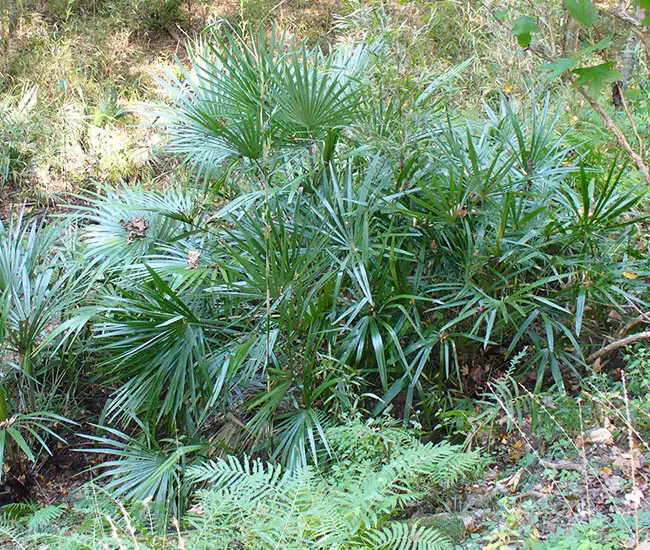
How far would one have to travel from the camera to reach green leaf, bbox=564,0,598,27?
182 cm

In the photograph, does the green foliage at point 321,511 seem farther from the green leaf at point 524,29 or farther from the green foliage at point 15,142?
the green foliage at point 15,142

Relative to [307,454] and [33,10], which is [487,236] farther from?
[33,10]

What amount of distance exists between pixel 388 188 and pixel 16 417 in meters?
2.21

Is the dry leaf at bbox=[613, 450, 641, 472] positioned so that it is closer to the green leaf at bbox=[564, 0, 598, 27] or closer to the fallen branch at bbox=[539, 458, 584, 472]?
the fallen branch at bbox=[539, 458, 584, 472]

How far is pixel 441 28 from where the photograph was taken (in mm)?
6816

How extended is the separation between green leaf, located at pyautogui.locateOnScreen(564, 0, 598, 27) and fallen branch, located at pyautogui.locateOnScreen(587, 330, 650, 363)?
5.66ft

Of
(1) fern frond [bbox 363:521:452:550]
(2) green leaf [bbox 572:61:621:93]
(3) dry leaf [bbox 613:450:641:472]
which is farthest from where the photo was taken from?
(3) dry leaf [bbox 613:450:641:472]

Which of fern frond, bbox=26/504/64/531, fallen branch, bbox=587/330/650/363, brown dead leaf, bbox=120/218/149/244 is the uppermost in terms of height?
brown dead leaf, bbox=120/218/149/244

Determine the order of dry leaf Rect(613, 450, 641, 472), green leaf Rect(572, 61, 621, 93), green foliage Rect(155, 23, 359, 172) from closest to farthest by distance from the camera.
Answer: green leaf Rect(572, 61, 621, 93)
dry leaf Rect(613, 450, 641, 472)
green foliage Rect(155, 23, 359, 172)

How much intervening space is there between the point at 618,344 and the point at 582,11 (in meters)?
1.86

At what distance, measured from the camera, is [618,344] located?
321cm

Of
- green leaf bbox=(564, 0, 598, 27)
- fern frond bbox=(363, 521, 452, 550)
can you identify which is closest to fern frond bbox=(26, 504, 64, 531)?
fern frond bbox=(363, 521, 452, 550)

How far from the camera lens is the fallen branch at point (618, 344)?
10.2 feet

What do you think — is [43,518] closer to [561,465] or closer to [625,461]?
[561,465]
